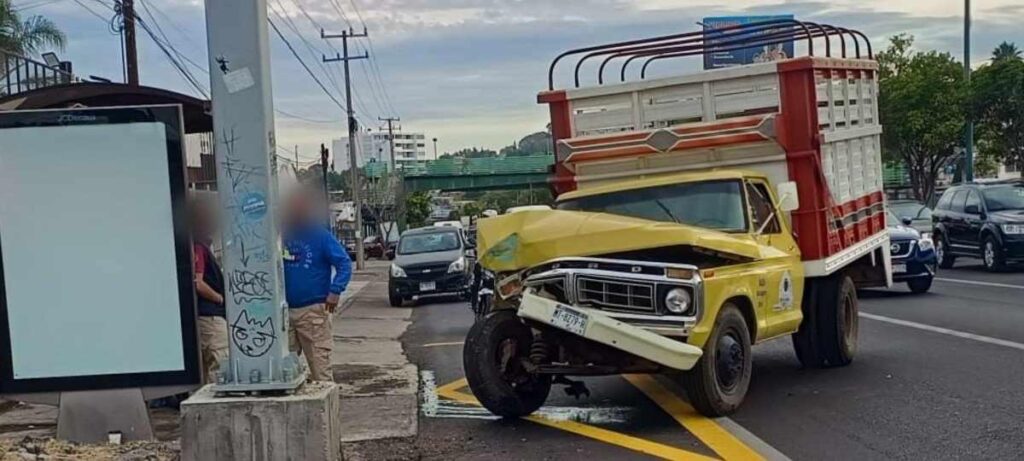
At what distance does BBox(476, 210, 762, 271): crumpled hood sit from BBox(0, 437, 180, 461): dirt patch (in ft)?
8.91

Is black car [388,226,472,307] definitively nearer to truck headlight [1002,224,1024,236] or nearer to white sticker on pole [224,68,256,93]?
truck headlight [1002,224,1024,236]

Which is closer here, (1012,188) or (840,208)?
(840,208)

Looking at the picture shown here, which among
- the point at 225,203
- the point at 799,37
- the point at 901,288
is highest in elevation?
the point at 799,37

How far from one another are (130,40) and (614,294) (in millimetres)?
16611

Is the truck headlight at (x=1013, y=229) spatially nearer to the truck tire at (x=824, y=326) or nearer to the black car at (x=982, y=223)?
the black car at (x=982, y=223)

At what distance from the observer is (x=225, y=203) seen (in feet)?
22.5

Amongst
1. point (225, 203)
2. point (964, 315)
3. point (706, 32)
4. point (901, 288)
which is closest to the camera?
point (225, 203)

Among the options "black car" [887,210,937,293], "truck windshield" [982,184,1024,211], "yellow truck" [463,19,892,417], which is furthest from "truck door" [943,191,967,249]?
"yellow truck" [463,19,892,417]

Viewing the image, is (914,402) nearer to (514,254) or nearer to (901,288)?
(514,254)

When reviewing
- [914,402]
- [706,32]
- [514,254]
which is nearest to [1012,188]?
[706,32]

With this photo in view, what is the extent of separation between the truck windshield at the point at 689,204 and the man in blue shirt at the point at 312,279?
2.32 meters

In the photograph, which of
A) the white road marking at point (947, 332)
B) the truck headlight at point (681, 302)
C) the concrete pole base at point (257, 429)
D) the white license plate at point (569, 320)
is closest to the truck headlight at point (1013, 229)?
the white road marking at point (947, 332)

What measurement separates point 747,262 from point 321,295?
3.23m

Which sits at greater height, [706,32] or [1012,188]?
[706,32]
